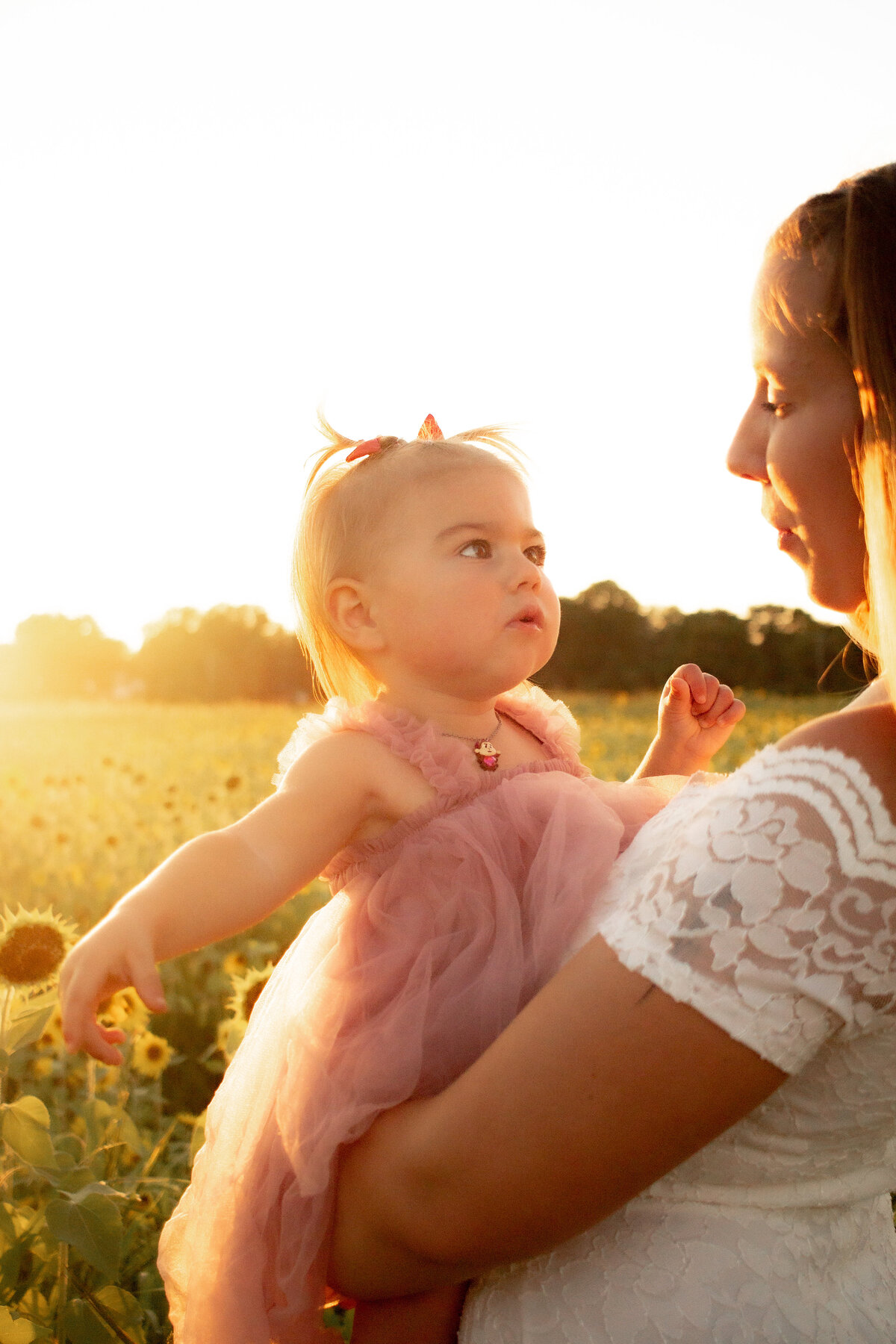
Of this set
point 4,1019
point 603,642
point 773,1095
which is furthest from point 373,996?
point 603,642

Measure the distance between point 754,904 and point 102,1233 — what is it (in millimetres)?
1421

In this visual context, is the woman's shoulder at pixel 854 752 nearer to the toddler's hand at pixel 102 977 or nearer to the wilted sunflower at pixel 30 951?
the toddler's hand at pixel 102 977

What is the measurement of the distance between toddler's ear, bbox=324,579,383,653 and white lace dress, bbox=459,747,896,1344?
70 centimetres

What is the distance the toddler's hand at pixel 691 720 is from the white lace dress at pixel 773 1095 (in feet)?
2.61

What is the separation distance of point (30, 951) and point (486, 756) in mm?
1082

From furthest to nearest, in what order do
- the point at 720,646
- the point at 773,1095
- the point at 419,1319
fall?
the point at 720,646
the point at 419,1319
the point at 773,1095

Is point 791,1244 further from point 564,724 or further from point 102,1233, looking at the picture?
point 102,1233

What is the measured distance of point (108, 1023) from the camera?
3186mm

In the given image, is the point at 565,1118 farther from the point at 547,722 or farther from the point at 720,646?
the point at 720,646

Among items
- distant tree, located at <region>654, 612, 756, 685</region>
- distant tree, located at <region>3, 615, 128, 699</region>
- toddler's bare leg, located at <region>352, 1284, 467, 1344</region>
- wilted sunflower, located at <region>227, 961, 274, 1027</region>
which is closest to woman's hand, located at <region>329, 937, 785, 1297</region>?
toddler's bare leg, located at <region>352, 1284, 467, 1344</region>

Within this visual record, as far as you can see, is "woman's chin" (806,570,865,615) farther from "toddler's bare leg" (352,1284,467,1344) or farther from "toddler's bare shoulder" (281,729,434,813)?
"toddler's bare leg" (352,1284,467,1344)

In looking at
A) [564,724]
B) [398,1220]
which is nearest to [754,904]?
[398,1220]

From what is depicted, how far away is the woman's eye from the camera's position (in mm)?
1973

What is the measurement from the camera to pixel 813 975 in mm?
1106
